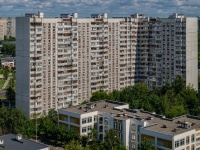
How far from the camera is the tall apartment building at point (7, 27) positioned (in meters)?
102

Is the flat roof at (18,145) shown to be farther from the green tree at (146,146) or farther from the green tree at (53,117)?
the green tree at (53,117)

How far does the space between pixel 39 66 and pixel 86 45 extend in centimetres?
637

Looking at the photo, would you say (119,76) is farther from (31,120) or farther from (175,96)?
(31,120)

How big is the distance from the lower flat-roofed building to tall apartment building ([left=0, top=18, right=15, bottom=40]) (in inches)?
2987

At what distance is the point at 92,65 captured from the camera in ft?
134

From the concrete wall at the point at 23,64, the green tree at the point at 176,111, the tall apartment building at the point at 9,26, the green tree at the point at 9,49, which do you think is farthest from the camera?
the tall apartment building at the point at 9,26

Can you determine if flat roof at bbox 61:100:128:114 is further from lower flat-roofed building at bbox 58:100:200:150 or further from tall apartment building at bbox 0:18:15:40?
tall apartment building at bbox 0:18:15:40

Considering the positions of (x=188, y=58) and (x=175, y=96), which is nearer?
(x=175, y=96)

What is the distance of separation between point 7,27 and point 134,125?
284ft

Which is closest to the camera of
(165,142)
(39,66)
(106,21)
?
(165,142)

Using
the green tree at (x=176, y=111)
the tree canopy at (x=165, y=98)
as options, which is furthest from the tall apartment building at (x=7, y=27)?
the green tree at (x=176, y=111)

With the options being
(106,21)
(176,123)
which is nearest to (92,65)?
(106,21)

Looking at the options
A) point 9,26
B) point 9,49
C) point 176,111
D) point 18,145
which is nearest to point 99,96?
point 176,111

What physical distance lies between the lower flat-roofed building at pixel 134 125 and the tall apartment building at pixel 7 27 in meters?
75.9
